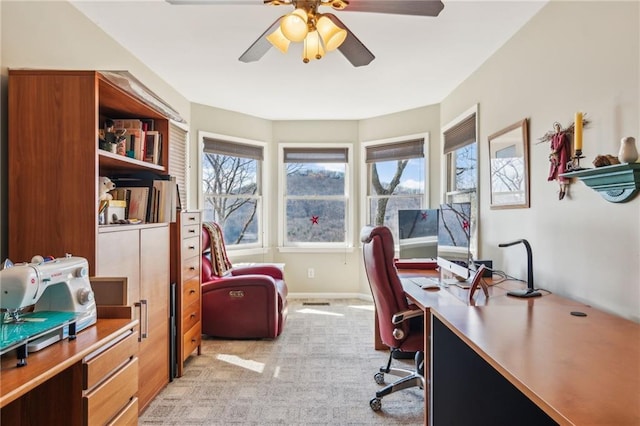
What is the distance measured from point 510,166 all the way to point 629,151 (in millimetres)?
1126

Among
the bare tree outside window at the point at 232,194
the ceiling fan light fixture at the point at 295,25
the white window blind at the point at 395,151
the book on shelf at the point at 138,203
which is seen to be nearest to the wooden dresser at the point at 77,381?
the book on shelf at the point at 138,203

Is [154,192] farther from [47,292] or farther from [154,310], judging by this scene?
[47,292]

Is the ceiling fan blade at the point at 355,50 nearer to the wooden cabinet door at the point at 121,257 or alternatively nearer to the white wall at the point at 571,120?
the white wall at the point at 571,120

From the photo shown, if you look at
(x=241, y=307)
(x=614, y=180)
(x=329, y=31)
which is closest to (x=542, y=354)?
(x=614, y=180)

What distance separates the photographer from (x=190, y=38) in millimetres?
2586

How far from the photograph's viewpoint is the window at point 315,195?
487 centimetres

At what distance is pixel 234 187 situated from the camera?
4.57 meters

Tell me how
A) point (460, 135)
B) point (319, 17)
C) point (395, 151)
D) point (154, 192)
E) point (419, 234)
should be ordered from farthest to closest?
point (395, 151), point (460, 135), point (419, 234), point (154, 192), point (319, 17)

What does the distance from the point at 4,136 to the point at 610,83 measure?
2941mm

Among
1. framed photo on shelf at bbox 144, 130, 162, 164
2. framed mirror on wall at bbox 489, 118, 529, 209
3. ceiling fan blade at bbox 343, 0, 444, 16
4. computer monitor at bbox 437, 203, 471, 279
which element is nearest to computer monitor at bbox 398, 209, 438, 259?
computer monitor at bbox 437, 203, 471, 279

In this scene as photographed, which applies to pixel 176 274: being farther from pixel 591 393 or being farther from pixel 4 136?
pixel 591 393

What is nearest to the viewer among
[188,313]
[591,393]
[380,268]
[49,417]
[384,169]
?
[591,393]

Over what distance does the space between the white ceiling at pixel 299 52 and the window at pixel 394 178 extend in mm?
502

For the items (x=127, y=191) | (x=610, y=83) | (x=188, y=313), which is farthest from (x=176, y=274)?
(x=610, y=83)
